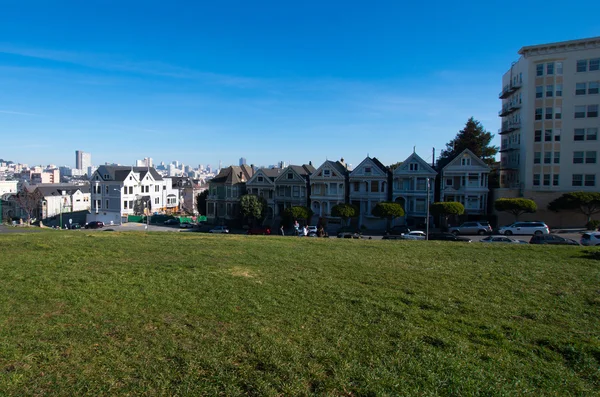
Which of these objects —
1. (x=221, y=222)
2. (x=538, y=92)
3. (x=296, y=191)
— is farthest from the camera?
(x=221, y=222)

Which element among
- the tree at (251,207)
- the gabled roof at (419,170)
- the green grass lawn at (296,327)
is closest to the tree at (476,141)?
the gabled roof at (419,170)

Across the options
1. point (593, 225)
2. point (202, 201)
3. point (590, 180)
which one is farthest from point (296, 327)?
point (202, 201)

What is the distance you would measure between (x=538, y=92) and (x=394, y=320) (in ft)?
152

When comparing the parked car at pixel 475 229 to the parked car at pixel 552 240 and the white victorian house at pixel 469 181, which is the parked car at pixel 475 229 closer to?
the white victorian house at pixel 469 181

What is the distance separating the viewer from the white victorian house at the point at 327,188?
2085 inches

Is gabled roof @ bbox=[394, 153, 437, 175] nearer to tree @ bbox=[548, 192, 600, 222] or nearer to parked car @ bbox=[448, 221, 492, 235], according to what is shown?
parked car @ bbox=[448, 221, 492, 235]

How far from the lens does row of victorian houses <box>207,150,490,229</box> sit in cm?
4750

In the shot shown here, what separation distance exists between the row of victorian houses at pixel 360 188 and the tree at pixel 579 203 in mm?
7560

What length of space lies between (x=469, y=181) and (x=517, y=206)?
7126 mm

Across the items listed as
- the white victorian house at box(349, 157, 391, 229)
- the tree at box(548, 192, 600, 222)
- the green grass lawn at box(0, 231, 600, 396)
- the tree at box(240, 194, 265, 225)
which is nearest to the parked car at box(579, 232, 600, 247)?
the green grass lawn at box(0, 231, 600, 396)

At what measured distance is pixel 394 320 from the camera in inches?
362

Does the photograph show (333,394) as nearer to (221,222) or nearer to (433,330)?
(433,330)

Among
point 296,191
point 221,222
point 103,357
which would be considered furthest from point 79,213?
point 103,357

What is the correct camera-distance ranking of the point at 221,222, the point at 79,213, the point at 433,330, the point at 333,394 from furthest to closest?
the point at 79,213 → the point at 221,222 → the point at 433,330 → the point at 333,394
